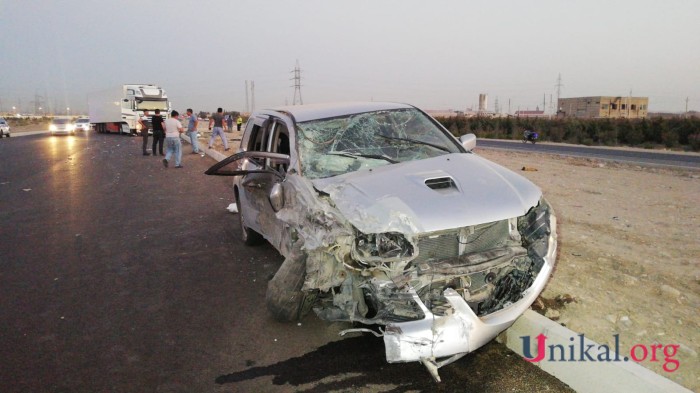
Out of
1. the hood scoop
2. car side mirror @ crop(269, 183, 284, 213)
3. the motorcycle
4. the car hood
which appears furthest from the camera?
the motorcycle

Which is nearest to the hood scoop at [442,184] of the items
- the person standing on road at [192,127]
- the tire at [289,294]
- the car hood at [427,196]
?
the car hood at [427,196]

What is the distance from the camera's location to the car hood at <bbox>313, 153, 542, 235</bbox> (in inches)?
120

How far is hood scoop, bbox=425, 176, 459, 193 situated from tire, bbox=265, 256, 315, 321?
3.49 ft

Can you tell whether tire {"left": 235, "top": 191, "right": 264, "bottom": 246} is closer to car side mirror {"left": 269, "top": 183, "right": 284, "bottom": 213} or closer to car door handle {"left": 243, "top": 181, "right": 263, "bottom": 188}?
car door handle {"left": 243, "top": 181, "right": 263, "bottom": 188}

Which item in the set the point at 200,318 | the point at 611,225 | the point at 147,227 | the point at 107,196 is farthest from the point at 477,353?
the point at 107,196

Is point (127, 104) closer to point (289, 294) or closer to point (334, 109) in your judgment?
point (334, 109)

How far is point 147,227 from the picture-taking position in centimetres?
742

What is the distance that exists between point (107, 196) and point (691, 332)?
1017 cm

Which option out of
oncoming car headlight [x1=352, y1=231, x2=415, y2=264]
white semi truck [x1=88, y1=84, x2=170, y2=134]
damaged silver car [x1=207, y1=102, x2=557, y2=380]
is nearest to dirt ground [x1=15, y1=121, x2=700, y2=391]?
damaged silver car [x1=207, y1=102, x2=557, y2=380]

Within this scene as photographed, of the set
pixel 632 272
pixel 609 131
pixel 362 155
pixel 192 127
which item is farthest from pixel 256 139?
pixel 609 131

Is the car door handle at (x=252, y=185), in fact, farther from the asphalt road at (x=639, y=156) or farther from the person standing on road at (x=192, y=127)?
the asphalt road at (x=639, y=156)

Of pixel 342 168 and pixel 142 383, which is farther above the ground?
pixel 342 168

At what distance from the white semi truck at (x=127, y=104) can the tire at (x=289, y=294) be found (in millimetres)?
32527

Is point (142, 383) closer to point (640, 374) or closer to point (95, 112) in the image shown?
point (640, 374)
